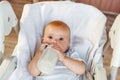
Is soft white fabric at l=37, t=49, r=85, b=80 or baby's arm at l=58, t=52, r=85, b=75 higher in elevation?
baby's arm at l=58, t=52, r=85, b=75

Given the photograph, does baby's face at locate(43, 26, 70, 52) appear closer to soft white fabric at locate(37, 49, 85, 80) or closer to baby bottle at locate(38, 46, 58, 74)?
soft white fabric at locate(37, 49, 85, 80)

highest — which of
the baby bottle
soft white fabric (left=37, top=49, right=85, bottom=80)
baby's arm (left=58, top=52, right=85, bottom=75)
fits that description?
the baby bottle

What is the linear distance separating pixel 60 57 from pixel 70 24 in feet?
0.77

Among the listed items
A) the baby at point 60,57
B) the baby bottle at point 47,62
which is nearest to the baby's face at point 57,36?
the baby at point 60,57

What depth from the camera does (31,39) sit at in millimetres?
1134

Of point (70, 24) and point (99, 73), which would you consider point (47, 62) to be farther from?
point (70, 24)

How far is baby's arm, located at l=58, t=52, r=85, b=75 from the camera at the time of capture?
1.03 meters

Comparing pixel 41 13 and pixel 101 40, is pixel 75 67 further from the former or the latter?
pixel 41 13

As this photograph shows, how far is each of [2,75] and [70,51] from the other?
14.9 inches

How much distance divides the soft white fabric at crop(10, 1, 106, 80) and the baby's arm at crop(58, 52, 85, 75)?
7 centimetres

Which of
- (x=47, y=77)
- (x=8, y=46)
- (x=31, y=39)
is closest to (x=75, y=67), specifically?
(x=47, y=77)

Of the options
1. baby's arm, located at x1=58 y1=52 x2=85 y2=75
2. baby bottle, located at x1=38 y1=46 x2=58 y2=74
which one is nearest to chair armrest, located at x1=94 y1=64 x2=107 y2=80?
baby's arm, located at x1=58 y1=52 x2=85 y2=75

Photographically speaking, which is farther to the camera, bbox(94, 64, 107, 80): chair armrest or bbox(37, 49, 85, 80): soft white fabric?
bbox(37, 49, 85, 80): soft white fabric

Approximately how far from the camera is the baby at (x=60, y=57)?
1.03 meters
